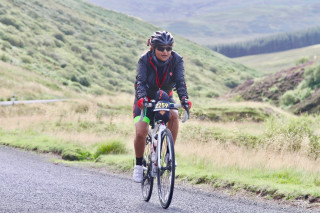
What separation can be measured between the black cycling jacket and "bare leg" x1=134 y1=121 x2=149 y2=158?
1.41 ft

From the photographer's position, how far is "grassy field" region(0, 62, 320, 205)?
327 inches

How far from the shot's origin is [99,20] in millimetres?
99875

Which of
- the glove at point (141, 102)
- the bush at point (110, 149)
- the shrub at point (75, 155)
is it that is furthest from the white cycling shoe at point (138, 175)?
the shrub at point (75, 155)

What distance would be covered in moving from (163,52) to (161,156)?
4.80 feet

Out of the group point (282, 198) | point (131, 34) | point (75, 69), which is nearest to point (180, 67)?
point (282, 198)

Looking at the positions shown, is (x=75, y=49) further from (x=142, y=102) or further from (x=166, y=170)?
(x=166, y=170)

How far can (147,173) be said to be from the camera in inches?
275

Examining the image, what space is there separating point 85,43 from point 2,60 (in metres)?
30.0

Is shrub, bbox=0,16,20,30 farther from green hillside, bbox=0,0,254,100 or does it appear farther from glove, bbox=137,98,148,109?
glove, bbox=137,98,148,109

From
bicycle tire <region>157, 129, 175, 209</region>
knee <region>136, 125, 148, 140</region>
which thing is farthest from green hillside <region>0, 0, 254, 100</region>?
bicycle tire <region>157, 129, 175, 209</region>

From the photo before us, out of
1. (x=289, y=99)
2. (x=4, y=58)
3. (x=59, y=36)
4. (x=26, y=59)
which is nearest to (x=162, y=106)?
(x=289, y=99)

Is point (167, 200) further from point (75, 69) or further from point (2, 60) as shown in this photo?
point (75, 69)

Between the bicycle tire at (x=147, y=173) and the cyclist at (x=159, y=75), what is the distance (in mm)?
133

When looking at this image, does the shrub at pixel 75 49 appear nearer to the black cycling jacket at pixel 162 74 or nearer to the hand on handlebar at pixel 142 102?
the black cycling jacket at pixel 162 74
